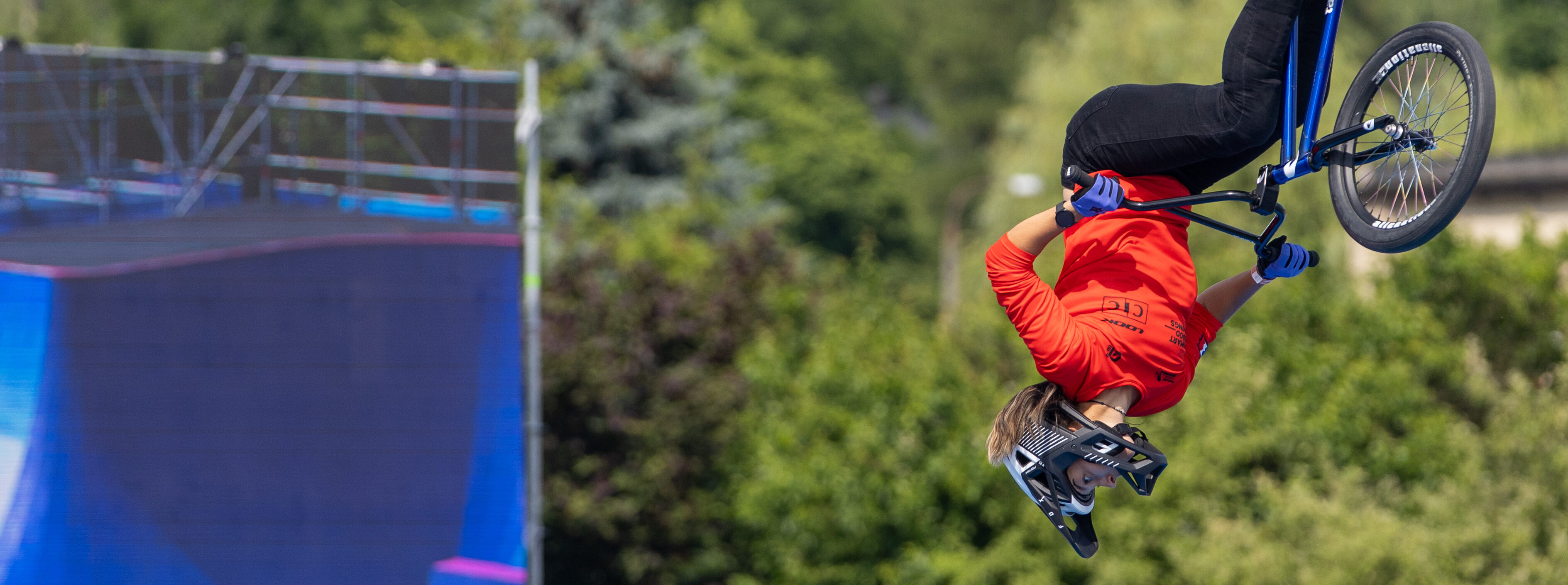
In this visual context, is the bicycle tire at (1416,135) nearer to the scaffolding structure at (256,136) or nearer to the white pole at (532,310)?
the scaffolding structure at (256,136)

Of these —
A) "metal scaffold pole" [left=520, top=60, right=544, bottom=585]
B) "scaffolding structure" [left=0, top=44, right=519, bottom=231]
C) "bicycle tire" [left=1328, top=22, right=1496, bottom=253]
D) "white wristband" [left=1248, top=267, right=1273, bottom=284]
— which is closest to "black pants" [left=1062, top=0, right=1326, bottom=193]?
"bicycle tire" [left=1328, top=22, right=1496, bottom=253]

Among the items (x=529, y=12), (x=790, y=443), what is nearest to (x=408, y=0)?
(x=529, y=12)

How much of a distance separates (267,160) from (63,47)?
1.67 m

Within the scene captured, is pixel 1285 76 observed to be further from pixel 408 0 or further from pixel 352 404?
pixel 408 0

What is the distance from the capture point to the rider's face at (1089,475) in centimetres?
479

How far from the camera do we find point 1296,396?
1731cm

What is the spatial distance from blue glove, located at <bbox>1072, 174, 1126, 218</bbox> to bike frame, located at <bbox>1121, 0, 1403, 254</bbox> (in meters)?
0.06

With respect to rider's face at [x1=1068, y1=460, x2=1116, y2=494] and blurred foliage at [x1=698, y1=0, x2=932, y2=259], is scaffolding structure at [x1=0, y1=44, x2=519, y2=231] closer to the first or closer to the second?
rider's face at [x1=1068, y1=460, x2=1116, y2=494]

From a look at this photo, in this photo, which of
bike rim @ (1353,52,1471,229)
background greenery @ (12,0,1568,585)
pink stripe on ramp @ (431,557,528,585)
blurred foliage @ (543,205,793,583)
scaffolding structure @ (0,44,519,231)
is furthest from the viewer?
blurred foliage @ (543,205,793,583)

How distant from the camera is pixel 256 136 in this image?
11859mm

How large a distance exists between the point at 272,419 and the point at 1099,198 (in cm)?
778

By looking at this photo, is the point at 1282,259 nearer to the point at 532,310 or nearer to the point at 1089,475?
the point at 1089,475

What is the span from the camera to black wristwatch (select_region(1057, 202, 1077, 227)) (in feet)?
14.8

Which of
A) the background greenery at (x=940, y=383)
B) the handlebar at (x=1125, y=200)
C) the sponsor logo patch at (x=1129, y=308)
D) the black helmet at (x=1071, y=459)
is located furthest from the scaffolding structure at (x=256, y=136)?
the handlebar at (x=1125, y=200)
